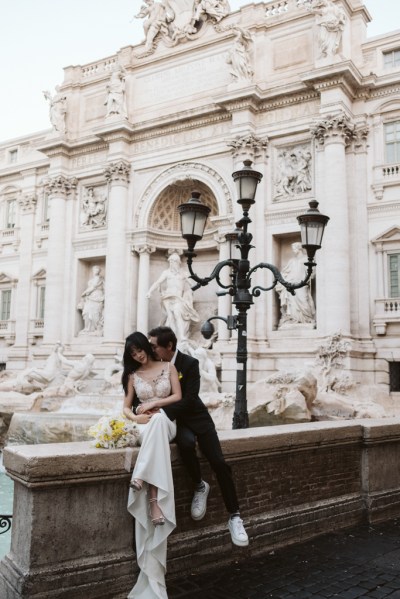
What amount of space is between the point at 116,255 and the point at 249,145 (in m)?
6.75

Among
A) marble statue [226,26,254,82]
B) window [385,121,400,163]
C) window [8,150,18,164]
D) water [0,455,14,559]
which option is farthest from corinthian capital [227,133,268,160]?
window [8,150,18,164]

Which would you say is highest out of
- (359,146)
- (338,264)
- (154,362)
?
(359,146)

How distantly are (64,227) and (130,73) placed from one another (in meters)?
7.16

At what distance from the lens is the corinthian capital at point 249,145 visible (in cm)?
2100

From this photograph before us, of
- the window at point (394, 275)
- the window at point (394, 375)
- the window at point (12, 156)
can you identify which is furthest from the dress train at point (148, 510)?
the window at point (12, 156)

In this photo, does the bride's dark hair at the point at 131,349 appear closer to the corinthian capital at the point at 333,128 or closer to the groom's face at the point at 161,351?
the groom's face at the point at 161,351

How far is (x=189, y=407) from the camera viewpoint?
16.4ft

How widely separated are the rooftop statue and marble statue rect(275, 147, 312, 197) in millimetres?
6595

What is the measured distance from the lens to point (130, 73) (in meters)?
25.0

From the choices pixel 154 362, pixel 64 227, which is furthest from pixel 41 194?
pixel 154 362

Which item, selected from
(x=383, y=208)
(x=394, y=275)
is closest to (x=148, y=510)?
(x=394, y=275)

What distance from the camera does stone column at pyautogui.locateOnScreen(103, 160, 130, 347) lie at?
75.8 feet

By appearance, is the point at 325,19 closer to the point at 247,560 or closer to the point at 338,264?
the point at 338,264

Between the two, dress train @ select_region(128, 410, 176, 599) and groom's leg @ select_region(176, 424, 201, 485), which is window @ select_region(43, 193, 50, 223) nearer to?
groom's leg @ select_region(176, 424, 201, 485)
